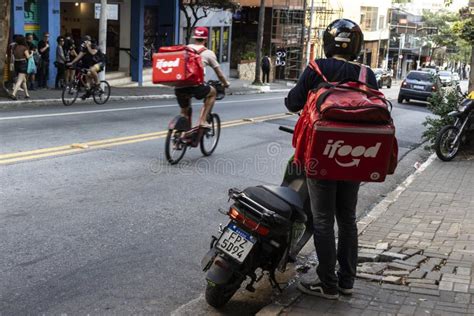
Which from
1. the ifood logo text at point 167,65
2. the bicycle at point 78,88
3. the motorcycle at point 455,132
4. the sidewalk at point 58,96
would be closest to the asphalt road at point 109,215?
the ifood logo text at point 167,65

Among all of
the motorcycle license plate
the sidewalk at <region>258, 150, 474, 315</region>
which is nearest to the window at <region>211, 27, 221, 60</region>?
the sidewalk at <region>258, 150, 474, 315</region>

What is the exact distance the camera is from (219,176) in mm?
8539

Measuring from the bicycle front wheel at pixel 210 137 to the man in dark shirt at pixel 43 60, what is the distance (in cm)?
1197

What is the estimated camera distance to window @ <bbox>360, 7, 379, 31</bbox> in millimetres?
62562

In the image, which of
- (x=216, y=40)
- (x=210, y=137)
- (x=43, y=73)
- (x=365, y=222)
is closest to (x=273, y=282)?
(x=365, y=222)

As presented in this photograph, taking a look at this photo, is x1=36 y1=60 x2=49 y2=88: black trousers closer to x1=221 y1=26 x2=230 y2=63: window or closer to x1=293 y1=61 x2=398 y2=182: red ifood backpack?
x1=221 y1=26 x2=230 y2=63: window

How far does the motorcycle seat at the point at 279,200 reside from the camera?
3.99 metres

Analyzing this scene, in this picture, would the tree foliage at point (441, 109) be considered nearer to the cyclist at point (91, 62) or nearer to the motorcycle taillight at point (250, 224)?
the motorcycle taillight at point (250, 224)

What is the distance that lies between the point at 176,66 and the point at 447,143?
545cm

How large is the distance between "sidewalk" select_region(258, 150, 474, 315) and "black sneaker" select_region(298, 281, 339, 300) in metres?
0.04

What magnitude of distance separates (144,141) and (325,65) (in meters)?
6.80

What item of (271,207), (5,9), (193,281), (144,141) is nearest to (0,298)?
(193,281)

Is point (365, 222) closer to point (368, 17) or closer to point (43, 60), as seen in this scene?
point (43, 60)

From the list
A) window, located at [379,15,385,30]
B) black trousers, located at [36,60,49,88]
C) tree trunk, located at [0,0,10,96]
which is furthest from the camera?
window, located at [379,15,385,30]
